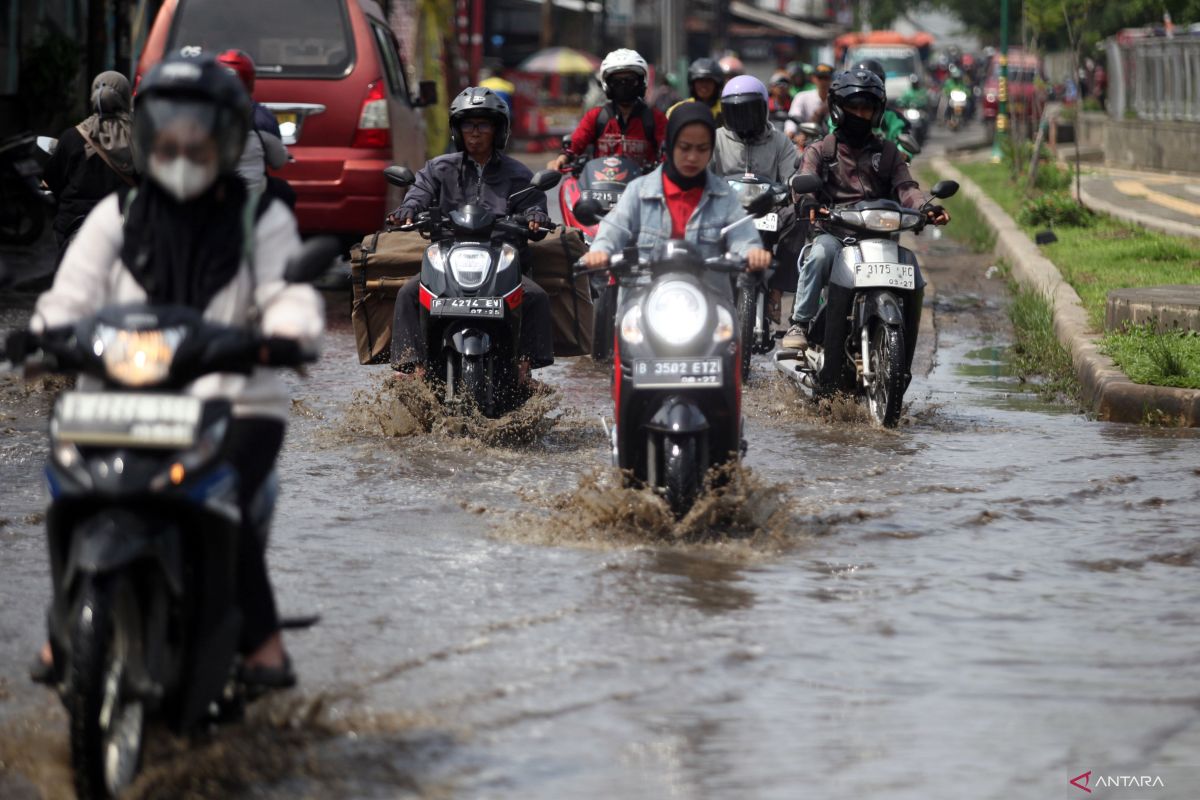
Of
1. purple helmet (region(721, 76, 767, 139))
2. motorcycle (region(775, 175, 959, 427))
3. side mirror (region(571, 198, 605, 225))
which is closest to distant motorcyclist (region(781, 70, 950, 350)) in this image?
motorcycle (region(775, 175, 959, 427))

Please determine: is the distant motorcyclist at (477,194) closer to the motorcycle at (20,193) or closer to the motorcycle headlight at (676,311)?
the motorcycle headlight at (676,311)

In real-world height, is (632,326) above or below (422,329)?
above

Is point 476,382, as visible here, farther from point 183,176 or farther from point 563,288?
point 183,176

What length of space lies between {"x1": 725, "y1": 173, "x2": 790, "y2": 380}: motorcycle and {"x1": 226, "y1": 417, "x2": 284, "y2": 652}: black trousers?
672 centimetres

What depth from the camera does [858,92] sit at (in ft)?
32.7

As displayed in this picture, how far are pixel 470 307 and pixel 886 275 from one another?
202 centimetres

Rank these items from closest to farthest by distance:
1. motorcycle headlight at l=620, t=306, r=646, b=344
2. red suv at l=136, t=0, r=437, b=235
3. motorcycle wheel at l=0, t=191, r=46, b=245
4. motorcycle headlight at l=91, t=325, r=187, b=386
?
motorcycle headlight at l=91, t=325, r=187, b=386, motorcycle headlight at l=620, t=306, r=646, b=344, red suv at l=136, t=0, r=437, b=235, motorcycle wheel at l=0, t=191, r=46, b=245

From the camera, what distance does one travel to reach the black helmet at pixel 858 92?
32.7ft

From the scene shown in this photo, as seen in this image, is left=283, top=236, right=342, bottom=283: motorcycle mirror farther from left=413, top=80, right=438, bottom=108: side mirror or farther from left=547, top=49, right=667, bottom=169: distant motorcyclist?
left=413, top=80, right=438, bottom=108: side mirror

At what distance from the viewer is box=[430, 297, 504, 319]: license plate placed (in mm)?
9023

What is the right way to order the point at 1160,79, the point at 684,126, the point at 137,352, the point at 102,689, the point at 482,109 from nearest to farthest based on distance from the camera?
the point at 102,689 < the point at 137,352 < the point at 684,126 < the point at 482,109 < the point at 1160,79

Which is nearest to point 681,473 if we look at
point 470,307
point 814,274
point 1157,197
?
point 470,307

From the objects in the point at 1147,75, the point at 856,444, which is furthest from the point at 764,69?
the point at 856,444

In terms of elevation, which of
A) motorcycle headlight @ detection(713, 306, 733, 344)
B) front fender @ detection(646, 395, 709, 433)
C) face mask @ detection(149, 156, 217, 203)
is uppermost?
face mask @ detection(149, 156, 217, 203)
